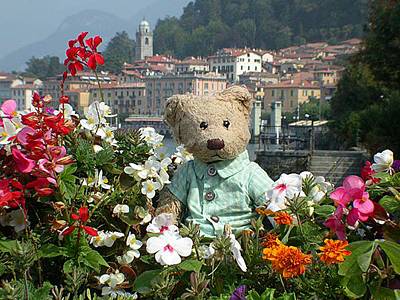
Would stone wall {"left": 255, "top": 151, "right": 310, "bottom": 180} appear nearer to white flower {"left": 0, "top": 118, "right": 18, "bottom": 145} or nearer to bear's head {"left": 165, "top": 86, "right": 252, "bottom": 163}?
bear's head {"left": 165, "top": 86, "right": 252, "bottom": 163}

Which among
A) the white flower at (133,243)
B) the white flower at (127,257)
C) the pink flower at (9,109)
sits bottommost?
the white flower at (127,257)

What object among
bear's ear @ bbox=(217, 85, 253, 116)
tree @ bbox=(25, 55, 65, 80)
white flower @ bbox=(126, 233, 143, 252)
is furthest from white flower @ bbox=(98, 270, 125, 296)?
tree @ bbox=(25, 55, 65, 80)

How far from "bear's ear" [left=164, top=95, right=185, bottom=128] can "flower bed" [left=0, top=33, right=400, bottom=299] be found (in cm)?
51

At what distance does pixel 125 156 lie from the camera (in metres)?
2.40

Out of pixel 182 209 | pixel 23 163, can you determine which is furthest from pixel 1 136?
pixel 182 209

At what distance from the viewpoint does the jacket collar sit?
2584mm

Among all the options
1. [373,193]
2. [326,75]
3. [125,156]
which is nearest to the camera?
[373,193]

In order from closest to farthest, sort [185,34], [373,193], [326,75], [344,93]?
1. [373,193]
2. [344,93]
3. [326,75]
4. [185,34]

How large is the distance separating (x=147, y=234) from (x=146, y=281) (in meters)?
0.22

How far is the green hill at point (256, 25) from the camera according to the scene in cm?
10788

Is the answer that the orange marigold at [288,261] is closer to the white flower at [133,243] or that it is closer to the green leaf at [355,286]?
the green leaf at [355,286]

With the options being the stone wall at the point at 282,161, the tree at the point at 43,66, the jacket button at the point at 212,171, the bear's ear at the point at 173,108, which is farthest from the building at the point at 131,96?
the jacket button at the point at 212,171

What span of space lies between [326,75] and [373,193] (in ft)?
279

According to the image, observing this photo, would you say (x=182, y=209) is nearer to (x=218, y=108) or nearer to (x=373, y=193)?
(x=218, y=108)
